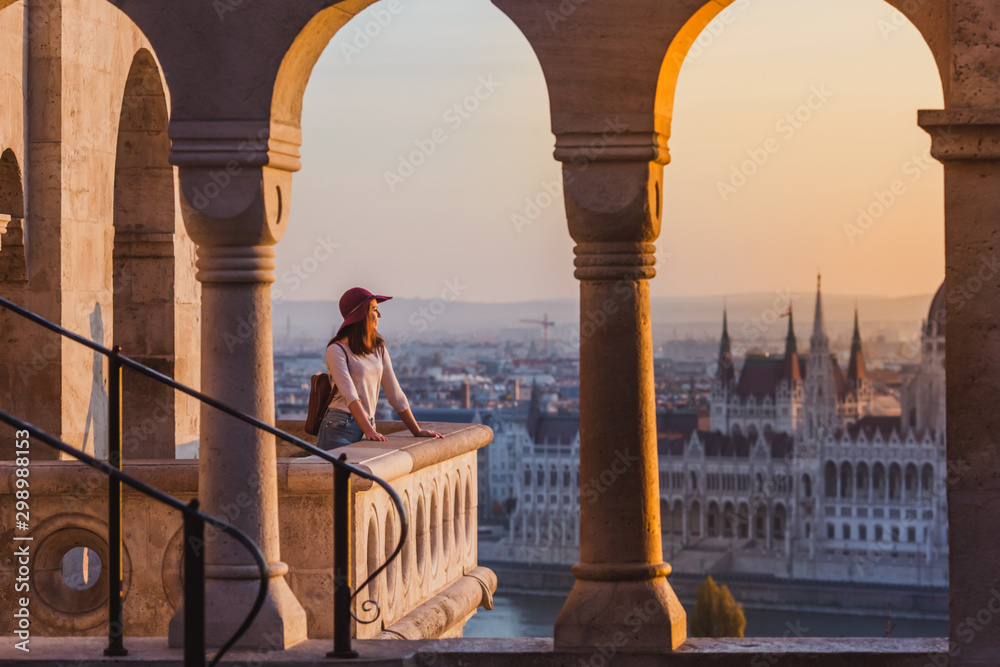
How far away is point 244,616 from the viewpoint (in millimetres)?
4438

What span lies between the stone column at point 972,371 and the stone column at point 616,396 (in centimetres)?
82

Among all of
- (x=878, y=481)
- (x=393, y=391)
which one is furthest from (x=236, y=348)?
(x=878, y=481)

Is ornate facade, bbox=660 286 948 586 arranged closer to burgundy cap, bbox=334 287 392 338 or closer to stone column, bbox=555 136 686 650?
A: burgundy cap, bbox=334 287 392 338

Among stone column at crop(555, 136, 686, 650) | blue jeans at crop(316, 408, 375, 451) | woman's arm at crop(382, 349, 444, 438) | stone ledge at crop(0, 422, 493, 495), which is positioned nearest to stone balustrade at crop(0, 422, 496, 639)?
stone ledge at crop(0, 422, 493, 495)

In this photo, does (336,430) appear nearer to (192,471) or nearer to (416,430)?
(416,430)

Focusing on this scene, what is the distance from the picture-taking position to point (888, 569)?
3543 inches

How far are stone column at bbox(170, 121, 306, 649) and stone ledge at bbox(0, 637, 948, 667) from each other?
0.24 metres

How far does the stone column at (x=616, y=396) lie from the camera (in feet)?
14.0

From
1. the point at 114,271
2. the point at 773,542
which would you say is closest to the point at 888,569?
the point at 773,542

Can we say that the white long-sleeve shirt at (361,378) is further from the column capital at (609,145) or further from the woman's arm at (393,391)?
the column capital at (609,145)

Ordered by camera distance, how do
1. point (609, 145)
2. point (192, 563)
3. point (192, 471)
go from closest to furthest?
point (192, 563) < point (609, 145) < point (192, 471)

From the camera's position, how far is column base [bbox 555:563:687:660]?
4.24 metres

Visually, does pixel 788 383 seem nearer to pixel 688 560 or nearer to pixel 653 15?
pixel 688 560

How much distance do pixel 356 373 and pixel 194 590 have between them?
2.09 m
